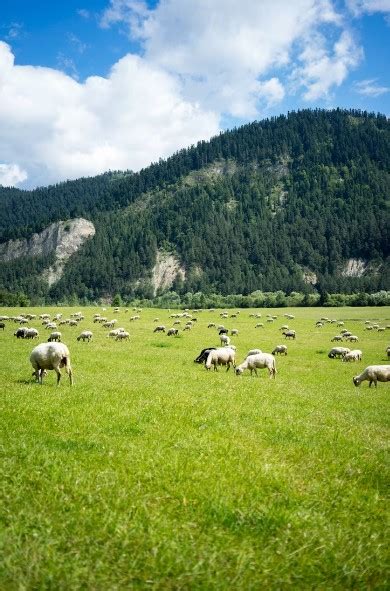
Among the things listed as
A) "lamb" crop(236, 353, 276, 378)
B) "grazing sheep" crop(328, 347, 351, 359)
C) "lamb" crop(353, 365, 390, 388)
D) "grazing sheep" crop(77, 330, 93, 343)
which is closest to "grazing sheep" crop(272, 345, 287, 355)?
"grazing sheep" crop(328, 347, 351, 359)

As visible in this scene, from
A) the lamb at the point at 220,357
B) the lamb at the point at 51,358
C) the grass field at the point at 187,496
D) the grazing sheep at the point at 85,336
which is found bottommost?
the grazing sheep at the point at 85,336

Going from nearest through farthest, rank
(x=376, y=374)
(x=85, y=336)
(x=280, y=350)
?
(x=376, y=374), (x=280, y=350), (x=85, y=336)

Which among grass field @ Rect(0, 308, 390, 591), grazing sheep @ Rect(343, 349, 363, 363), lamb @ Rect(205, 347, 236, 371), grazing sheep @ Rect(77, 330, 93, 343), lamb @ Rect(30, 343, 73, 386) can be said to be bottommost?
grazing sheep @ Rect(343, 349, 363, 363)

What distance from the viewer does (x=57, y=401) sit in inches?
530

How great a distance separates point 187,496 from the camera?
6.90 meters

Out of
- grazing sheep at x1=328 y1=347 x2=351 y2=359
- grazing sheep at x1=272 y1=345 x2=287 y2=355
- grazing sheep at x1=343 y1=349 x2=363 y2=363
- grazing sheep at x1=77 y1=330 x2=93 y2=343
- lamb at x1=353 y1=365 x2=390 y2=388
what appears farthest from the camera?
grazing sheep at x1=77 y1=330 x2=93 y2=343

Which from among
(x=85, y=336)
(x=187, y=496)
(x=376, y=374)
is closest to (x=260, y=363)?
(x=376, y=374)

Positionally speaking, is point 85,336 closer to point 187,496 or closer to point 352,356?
point 352,356

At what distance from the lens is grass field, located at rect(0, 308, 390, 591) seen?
202 inches

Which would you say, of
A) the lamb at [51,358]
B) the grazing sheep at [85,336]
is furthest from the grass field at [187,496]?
the grazing sheep at [85,336]

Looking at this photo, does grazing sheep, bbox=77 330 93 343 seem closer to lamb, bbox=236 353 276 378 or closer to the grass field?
lamb, bbox=236 353 276 378

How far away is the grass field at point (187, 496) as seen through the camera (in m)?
5.12

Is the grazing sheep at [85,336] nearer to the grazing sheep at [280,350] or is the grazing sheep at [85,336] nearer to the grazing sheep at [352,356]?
the grazing sheep at [280,350]

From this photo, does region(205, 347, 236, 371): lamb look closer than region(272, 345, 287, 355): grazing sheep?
Yes
